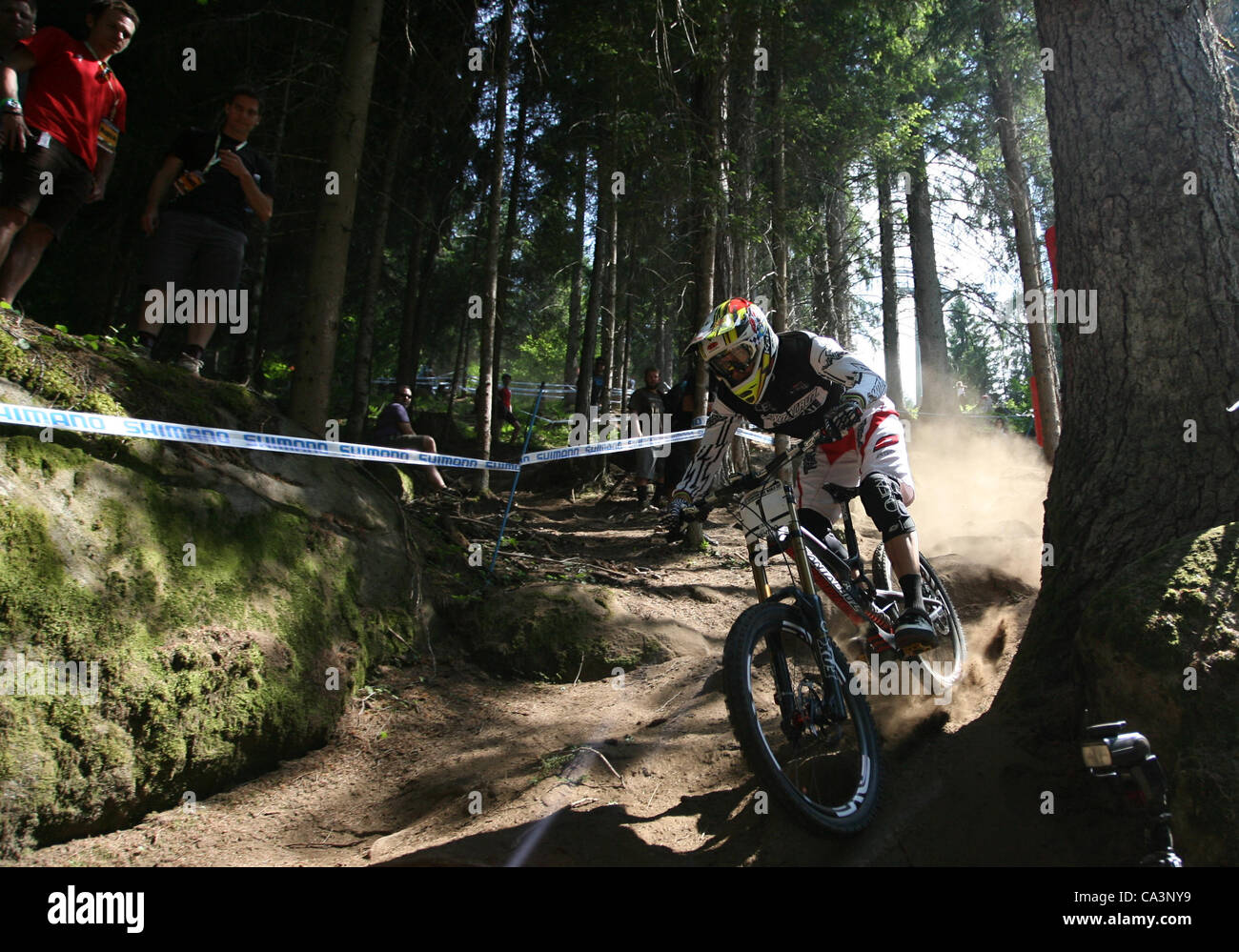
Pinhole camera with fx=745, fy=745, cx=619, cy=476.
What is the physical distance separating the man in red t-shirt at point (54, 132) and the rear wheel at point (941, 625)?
515cm

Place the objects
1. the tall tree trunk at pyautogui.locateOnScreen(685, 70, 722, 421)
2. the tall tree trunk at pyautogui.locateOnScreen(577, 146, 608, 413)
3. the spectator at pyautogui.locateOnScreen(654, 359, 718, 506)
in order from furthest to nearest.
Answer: the tall tree trunk at pyautogui.locateOnScreen(577, 146, 608, 413) < the spectator at pyautogui.locateOnScreen(654, 359, 718, 506) < the tall tree trunk at pyautogui.locateOnScreen(685, 70, 722, 421)

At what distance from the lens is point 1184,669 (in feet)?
8.41

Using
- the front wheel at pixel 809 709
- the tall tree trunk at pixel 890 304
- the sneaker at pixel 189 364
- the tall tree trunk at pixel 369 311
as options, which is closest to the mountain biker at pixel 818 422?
the front wheel at pixel 809 709

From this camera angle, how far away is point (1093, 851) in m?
2.63

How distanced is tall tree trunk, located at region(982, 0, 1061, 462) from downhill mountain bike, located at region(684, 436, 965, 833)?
32.6 ft

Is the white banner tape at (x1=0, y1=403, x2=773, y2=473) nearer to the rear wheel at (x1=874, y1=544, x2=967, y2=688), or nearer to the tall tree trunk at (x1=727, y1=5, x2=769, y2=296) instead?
the rear wheel at (x1=874, y1=544, x2=967, y2=688)

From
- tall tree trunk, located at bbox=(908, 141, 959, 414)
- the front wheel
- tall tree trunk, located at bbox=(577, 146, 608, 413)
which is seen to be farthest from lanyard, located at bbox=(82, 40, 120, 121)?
tall tree trunk, located at bbox=(908, 141, 959, 414)

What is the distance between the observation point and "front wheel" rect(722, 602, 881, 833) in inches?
116

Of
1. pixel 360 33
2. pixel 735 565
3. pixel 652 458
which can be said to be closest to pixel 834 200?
pixel 652 458

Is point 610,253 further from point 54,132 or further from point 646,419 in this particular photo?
point 54,132

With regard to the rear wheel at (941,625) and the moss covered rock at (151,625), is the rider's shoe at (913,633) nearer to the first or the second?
the rear wheel at (941,625)
